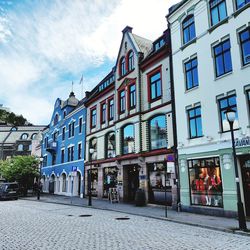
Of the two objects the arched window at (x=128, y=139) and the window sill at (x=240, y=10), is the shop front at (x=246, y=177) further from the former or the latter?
the arched window at (x=128, y=139)

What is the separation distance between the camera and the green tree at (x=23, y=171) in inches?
1371

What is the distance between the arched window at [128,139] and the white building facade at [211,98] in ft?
18.5

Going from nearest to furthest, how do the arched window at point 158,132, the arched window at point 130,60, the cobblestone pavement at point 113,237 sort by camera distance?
the cobblestone pavement at point 113,237 < the arched window at point 158,132 < the arched window at point 130,60

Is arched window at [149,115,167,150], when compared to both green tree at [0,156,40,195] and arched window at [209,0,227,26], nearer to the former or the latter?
arched window at [209,0,227,26]

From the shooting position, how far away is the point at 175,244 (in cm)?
798

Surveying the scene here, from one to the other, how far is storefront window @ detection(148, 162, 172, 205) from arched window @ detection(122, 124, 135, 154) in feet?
9.29

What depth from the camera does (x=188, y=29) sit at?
17.6 meters

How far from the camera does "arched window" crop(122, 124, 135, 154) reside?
72.3ft

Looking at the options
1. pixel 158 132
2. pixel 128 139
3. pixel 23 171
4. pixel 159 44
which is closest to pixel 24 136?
pixel 23 171

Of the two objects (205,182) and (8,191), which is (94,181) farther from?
(205,182)

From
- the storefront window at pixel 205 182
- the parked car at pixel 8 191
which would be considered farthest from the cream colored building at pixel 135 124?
the parked car at pixel 8 191

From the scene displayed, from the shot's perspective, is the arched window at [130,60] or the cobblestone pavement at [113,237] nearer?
the cobblestone pavement at [113,237]

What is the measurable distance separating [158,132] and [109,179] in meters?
8.51

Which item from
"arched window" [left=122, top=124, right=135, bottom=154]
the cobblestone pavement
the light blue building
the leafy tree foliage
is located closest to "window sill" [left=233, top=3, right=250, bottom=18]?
the cobblestone pavement
